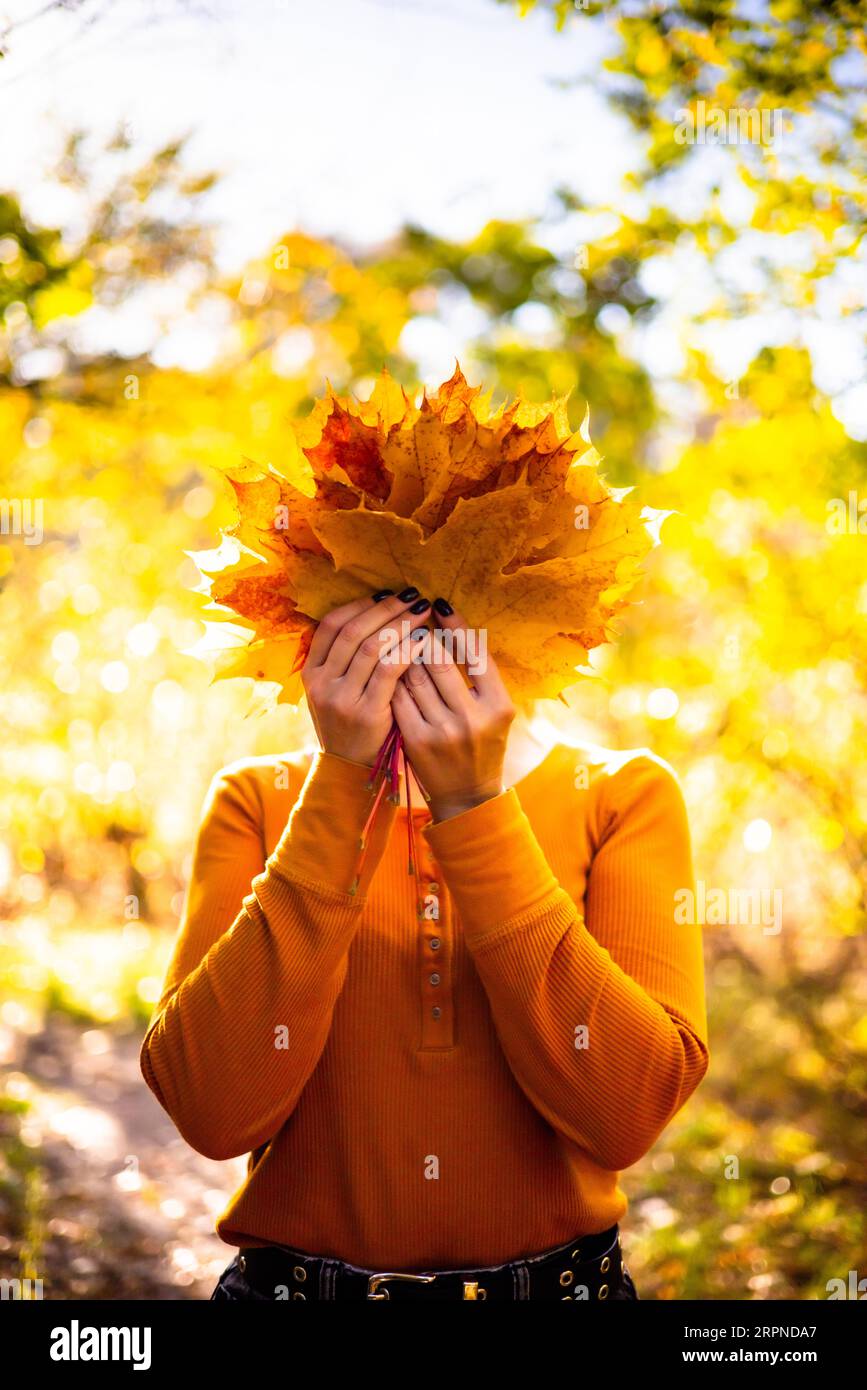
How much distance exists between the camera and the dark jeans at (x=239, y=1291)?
156 cm

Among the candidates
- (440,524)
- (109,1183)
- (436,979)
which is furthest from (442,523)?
(109,1183)

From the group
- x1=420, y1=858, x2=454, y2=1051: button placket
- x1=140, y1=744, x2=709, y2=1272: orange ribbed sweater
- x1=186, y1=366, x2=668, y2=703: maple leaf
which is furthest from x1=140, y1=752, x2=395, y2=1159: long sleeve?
x1=186, y1=366, x2=668, y2=703: maple leaf

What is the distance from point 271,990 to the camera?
1.49 m

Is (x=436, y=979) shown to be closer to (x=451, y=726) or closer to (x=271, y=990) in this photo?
(x=271, y=990)

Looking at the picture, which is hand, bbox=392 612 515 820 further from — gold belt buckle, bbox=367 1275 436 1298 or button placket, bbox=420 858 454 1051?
gold belt buckle, bbox=367 1275 436 1298

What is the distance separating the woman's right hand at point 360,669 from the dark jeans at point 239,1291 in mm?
728

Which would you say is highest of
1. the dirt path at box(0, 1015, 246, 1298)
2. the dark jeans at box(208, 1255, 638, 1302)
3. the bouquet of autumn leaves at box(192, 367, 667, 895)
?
the bouquet of autumn leaves at box(192, 367, 667, 895)

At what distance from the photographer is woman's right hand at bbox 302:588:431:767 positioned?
149cm

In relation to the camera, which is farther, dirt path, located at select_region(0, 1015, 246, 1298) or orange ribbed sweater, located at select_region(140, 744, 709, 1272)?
dirt path, located at select_region(0, 1015, 246, 1298)

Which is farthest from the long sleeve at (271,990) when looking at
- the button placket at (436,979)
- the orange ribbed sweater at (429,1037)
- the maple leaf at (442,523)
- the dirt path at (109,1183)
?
the dirt path at (109,1183)

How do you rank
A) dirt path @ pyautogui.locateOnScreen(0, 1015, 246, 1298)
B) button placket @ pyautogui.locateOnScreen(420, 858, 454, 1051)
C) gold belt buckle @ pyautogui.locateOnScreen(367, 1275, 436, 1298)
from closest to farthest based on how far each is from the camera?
1. gold belt buckle @ pyautogui.locateOnScreen(367, 1275, 436, 1298)
2. button placket @ pyautogui.locateOnScreen(420, 858, 454, 1051)
3. dirt path @ pyautogui.locateOnScreen(0, 1015, 246, 1298)
